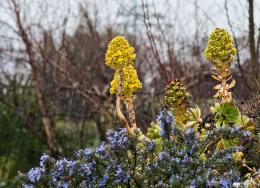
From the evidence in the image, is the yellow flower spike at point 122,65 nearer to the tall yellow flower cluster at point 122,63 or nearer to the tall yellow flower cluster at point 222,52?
the tall yellow flower cluster at point 122,63

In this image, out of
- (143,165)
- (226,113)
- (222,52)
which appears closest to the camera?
(143,165)

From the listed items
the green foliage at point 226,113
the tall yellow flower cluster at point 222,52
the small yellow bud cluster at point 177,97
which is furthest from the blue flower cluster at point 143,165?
the tall yellow flower cluster at point 222,52

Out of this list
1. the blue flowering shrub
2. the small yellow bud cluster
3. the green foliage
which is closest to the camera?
the blue flowering shrub

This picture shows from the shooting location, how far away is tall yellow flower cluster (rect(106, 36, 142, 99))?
318cm

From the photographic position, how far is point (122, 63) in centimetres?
319

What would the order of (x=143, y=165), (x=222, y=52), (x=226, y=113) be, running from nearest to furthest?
(x=143, y=165)
(x=226, y=113)
(x=222, y=52)

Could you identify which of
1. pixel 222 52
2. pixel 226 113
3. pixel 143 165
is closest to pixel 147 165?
pixel 143 165

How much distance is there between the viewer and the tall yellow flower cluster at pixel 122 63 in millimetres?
3178

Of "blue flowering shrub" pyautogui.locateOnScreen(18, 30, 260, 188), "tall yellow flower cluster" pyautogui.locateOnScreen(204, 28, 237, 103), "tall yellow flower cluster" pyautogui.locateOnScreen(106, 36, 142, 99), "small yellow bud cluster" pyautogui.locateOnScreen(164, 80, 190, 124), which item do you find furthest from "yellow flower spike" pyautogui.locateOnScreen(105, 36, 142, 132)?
"blue flowering shrub" pyautogui.locateOnScreen(18, 30, 260, 188)

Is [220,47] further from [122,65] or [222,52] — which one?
[122,65]

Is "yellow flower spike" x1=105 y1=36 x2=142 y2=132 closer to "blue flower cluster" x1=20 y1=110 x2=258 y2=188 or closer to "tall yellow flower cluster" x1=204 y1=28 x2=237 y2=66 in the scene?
"tall yellow flower cluster" x1=204 y1=28 x2=237 y2=66

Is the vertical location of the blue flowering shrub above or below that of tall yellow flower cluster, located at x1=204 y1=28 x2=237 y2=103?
below

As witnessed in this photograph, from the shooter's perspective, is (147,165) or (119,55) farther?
(119,55)

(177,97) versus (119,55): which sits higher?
(119,55)
